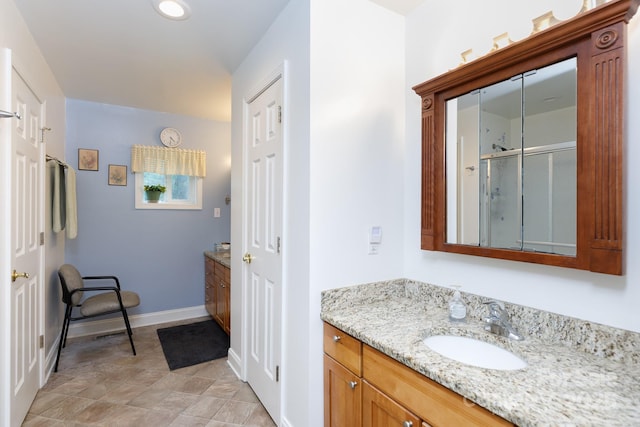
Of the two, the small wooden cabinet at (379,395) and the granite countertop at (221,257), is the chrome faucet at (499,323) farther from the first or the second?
the granite countertop at (221,257)

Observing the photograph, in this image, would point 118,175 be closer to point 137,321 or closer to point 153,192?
point 153,192

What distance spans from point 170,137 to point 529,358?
380cm

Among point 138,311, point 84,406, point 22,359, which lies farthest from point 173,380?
point 138,311

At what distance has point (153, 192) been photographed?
3.52 m

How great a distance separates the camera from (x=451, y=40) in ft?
5.21

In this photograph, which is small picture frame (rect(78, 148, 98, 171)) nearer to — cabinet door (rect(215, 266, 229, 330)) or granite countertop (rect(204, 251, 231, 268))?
granite countertop (rect(204, 251, 231, 268))

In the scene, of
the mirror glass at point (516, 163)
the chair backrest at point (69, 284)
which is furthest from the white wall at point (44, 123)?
the mirror glass at point (516, 163)

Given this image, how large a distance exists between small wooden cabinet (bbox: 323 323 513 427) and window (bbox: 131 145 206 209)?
2.85 metres

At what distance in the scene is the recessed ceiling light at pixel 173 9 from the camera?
5.56 feet

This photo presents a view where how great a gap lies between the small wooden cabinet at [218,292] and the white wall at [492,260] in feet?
6.15

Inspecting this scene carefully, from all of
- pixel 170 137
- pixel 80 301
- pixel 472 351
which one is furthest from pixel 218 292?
pixel 472 351

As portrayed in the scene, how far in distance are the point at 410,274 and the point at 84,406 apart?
2.29m

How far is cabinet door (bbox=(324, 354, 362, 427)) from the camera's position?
1317 millimetres

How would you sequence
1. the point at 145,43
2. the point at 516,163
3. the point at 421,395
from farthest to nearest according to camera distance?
the point at 145,43 < the point at 516,163 < the point at 421,395
